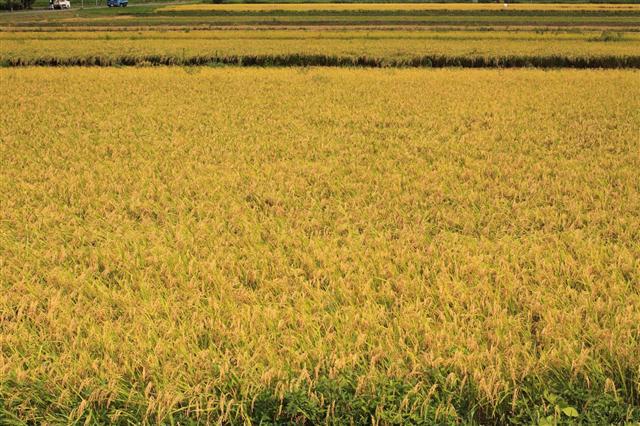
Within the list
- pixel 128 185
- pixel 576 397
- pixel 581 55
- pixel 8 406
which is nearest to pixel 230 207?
pixel 128 185

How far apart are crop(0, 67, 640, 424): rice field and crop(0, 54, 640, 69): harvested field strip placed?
13.2m

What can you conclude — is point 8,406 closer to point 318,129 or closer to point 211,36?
point 318,129

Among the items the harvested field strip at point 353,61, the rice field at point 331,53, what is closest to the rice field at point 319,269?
the harvested field strip at point 353,61

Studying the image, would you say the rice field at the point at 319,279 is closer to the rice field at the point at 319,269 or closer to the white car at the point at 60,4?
the rice field at the point at 319,269

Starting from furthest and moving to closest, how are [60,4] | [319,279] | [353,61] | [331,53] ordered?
[60,4] → [331,53] → [353,61] → [319,279]

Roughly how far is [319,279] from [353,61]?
18262 millimetres

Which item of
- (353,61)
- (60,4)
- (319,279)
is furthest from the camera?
(60,4)

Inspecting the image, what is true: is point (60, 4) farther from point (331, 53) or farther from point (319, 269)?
point (319, 269)

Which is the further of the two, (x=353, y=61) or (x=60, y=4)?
(x=60, y=4)

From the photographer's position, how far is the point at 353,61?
20.3 meters

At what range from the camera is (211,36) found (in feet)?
94.6

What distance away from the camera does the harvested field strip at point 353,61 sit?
19.6 m

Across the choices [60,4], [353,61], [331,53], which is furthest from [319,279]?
[60,4]

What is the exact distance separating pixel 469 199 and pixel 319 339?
9.21 feet
